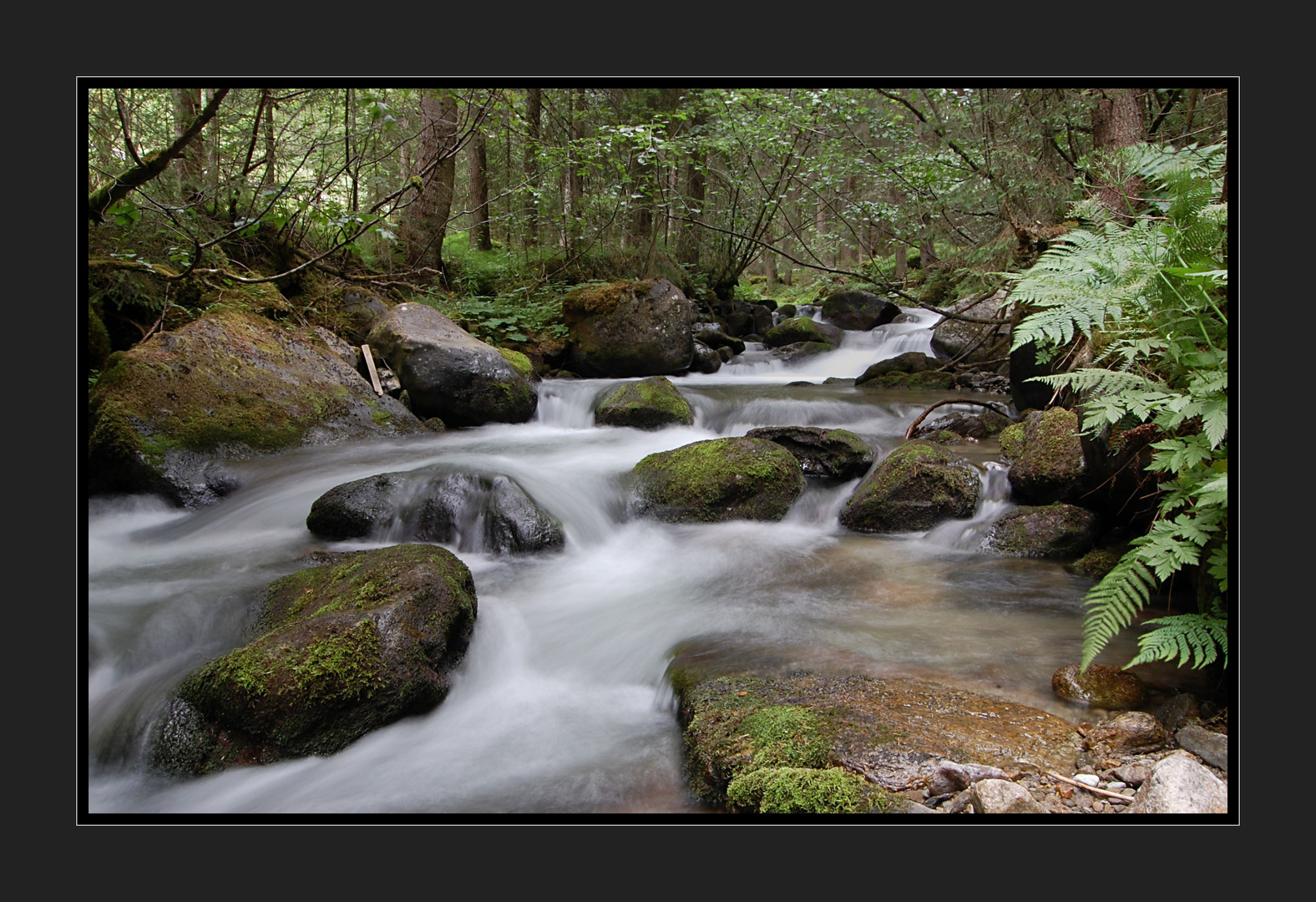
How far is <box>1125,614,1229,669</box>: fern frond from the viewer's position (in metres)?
2.15

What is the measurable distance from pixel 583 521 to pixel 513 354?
15.5ft

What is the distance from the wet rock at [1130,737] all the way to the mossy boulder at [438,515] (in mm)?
3287

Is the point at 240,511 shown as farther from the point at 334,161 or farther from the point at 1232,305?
the point at 1232,305

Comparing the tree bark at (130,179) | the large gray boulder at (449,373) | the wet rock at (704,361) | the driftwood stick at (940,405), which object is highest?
the tree bark at (130,179)

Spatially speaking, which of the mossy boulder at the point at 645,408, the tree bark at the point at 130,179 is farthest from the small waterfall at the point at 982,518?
the tree bark at the point at 130,179

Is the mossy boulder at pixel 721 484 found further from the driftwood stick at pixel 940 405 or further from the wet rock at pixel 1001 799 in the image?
the wet rock at pixel 1001 799

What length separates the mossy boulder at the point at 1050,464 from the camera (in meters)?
4.64

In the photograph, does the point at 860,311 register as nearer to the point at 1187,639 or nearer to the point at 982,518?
the point at 982,518

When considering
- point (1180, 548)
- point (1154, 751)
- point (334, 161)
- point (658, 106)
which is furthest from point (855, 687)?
point (658, 106)

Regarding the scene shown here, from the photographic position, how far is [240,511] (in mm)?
5023

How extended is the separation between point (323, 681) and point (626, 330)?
806cm

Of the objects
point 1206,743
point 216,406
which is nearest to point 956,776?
point 1206,743

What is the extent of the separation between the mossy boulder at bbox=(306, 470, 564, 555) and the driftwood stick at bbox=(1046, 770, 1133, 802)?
3.28 m

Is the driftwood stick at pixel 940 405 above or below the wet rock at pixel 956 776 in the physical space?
above
